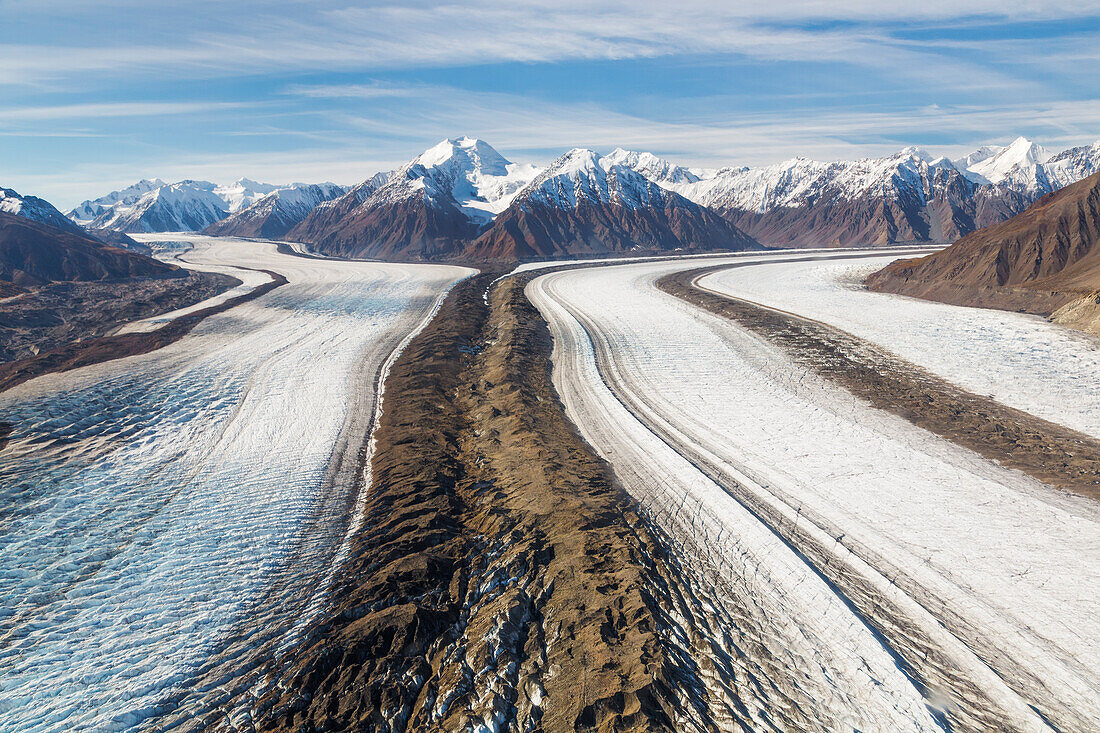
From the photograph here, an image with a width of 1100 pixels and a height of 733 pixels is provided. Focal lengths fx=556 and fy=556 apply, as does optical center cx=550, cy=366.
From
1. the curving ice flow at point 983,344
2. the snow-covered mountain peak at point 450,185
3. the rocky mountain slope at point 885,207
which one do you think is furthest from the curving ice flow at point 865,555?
the rocky mountain slope at point 885,207

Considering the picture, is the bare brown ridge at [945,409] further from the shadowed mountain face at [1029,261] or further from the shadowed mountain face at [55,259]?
the shadowed mountain face at [55,259]

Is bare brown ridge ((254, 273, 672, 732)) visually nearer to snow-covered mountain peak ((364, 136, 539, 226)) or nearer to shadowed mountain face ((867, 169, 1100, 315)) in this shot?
shadowed mountain face ((867, 169, 1100, 315))

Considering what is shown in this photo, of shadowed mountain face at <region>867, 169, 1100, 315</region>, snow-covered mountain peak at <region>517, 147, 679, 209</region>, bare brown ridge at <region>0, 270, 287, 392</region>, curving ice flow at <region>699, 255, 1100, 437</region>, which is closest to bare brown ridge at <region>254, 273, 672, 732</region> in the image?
curving ice flow at <region>699, 255, 1100, 437</region>

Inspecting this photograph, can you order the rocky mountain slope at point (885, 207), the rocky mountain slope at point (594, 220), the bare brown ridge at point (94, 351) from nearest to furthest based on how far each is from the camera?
the bare brown ridge at point (94, 351), the rocky mountain slope at point (594, 220), the rocky mountain slope at point (885, 207)

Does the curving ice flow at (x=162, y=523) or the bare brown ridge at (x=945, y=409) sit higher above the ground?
the curving ice flow at (x=162, y=523)

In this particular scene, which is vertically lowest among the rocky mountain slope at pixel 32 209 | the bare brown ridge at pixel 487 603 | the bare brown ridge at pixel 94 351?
the bare brown ridge at pixel 487 603

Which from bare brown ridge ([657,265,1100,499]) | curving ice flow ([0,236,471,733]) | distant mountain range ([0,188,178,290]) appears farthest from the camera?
distant mountain range ([0,188,178,290])
